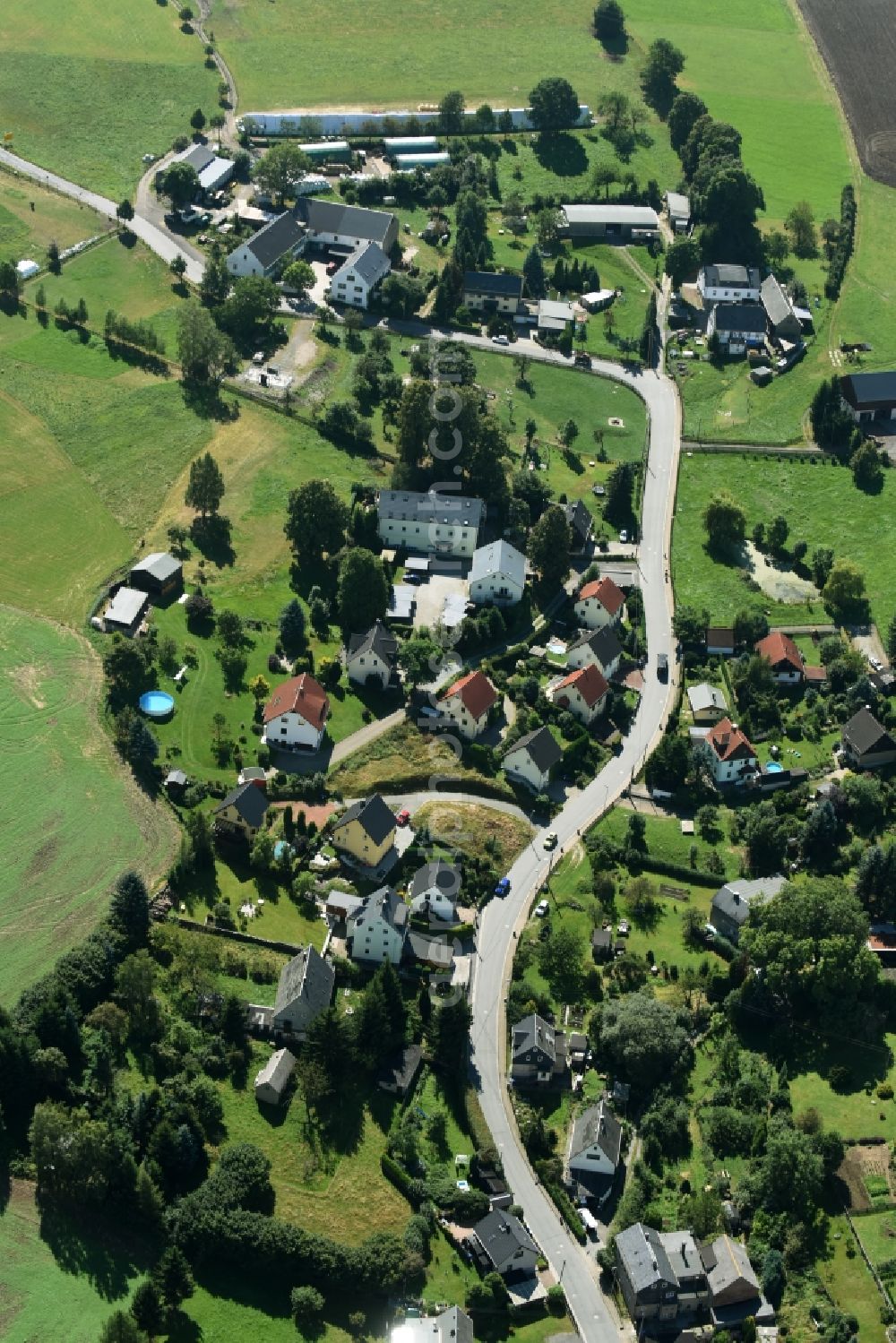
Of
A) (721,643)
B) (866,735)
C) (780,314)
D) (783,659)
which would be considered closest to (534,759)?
(721,643)

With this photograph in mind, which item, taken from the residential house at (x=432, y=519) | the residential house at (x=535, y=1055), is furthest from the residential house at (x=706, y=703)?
the residential house at (x=535, y=1055)

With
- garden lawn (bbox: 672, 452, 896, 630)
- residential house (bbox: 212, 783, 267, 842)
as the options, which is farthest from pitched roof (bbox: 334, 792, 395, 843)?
garden lawn (bbox: 672, 452, 896, 630)

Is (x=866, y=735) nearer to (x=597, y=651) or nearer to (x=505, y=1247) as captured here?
(x=597, y=651)

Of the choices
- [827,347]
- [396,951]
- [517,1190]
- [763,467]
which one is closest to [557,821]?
[396,951]

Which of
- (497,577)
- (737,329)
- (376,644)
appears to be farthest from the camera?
(737,329)

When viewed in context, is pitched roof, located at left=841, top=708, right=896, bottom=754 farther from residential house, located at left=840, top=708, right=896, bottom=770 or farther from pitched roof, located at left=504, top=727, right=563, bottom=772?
pitched roof, located at left=504, top=727, right=563, bottom=772
